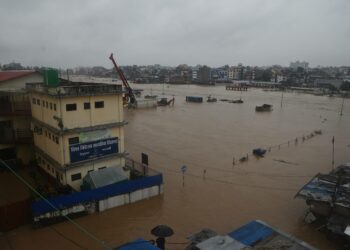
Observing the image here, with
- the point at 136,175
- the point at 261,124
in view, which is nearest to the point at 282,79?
the point at 261,124

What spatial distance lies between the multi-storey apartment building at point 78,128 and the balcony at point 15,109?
198cm

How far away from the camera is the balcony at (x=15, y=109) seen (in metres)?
20.4

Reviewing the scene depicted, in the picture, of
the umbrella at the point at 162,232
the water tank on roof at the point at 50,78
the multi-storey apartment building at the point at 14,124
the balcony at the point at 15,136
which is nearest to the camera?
the umbrella at the point at 162,232

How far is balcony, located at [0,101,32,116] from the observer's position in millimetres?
20402

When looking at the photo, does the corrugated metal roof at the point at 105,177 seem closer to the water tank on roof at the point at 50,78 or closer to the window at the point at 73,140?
the window at the point at 73,140

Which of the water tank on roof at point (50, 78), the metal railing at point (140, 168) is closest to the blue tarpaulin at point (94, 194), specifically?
the metal railing at point (140, 168)

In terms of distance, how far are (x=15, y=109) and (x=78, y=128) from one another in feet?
24.2

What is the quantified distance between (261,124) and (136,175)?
108 feet

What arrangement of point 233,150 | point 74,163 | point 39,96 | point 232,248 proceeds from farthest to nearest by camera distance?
point 233,150, point 39,96, point 74,163, point 232,248

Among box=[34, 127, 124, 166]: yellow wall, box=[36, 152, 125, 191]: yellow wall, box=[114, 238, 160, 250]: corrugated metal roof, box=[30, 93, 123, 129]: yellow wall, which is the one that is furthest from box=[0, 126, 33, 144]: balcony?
box=[114, 238, 160, 250]: corrugated metal roof

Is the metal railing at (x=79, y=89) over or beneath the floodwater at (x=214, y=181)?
over

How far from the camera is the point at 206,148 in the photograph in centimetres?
3159

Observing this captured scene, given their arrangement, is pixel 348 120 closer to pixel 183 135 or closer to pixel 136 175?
pixel 183 135

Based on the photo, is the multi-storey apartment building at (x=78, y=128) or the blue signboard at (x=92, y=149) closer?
the multi-storey apartment building at (x=78, y=128)
